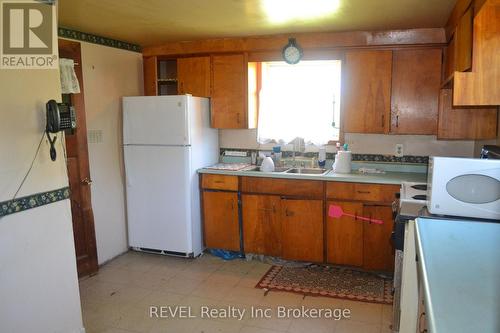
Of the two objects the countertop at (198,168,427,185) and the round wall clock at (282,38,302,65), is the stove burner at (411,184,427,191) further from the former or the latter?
the round wall clock at (282,38,302,65)

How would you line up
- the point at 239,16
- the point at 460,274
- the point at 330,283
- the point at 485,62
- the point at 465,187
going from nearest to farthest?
the point at 460,274, the point at 485,62, the point at 465,187, the point at 239,16, the point at 330,283

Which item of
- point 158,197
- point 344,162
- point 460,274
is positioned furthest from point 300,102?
point 460,274

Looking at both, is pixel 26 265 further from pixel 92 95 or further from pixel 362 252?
pixel 362 252

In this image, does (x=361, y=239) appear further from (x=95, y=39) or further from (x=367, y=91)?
(x=95, y=39)

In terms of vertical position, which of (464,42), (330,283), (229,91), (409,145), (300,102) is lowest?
(330,283)

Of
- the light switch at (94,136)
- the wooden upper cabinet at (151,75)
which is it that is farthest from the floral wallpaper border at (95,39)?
the light switch at (94,136)

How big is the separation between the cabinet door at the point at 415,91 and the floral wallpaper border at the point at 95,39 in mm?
2462

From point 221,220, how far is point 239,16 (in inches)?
72.4

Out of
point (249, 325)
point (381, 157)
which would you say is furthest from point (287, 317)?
point (381, 157)

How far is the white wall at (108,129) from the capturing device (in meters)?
3.57

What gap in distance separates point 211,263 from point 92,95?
6.04ft

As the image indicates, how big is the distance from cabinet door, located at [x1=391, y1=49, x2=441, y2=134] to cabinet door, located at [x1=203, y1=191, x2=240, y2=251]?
62.9 inches

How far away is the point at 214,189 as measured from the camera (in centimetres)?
381

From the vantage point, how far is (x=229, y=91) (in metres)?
3.90
